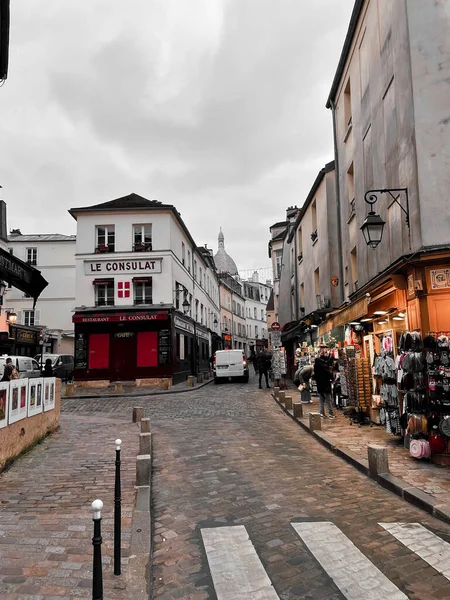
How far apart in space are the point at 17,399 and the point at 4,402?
717mm

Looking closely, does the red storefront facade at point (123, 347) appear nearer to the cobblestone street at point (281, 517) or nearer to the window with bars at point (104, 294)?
the window with bars at point (104, 294)

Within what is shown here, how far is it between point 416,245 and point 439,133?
6.46 ft

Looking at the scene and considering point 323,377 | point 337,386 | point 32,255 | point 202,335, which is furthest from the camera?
point 202,335

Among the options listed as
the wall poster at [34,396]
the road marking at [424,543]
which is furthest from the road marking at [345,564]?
the wall poster at [34,396]

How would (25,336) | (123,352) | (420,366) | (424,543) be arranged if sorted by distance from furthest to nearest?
(25,336), (123,352), (420,366), (424,543)

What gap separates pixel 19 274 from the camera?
21.8ft

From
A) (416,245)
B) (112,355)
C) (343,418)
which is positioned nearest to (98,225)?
(112,355)

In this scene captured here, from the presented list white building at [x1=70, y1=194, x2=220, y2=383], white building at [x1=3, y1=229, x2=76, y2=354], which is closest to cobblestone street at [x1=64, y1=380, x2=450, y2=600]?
white building at [x1=70, y1=194, x2=220, y2=383]

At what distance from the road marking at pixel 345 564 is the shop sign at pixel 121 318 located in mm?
21920

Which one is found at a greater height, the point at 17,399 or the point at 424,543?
the point at 17,399

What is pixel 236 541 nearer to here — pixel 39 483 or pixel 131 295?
pixel 39 483

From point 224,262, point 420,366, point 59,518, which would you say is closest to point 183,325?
point 420,366

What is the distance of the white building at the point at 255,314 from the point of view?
238 ft

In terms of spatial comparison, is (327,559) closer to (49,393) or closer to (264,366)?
(49,393)
